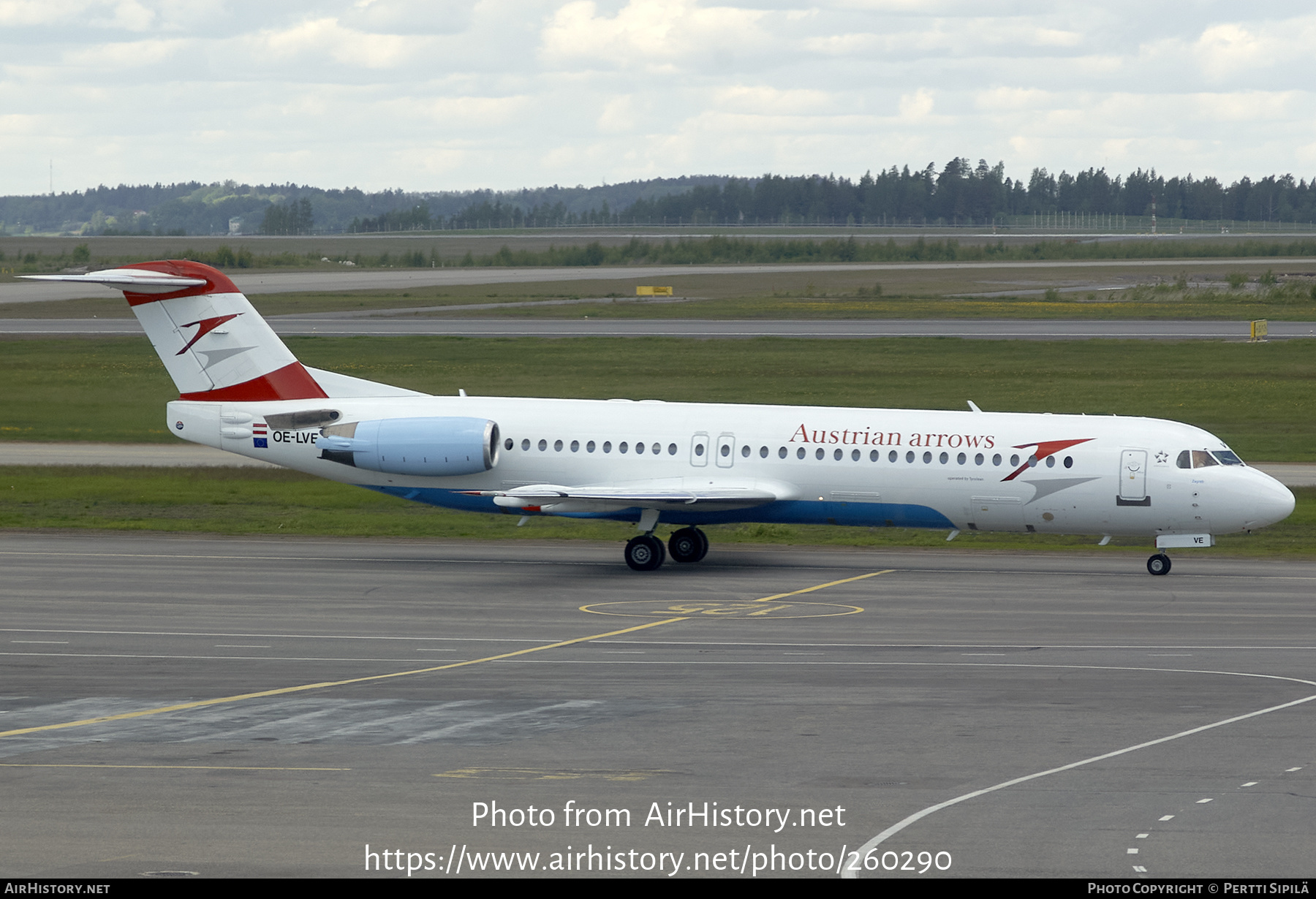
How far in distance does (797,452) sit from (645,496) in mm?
3502

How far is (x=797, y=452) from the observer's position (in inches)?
1288

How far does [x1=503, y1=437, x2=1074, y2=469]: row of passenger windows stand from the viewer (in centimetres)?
3200

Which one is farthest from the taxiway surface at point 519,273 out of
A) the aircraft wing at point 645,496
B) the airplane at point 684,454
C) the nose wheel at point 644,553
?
the aircraft wing at point 645,496

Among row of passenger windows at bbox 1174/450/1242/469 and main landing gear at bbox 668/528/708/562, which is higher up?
row of passenger windows at bbox 1174/450/1242/469

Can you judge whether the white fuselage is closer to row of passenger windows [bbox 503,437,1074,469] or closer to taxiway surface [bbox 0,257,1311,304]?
row of passenger windows [bbox 503,437,1074,469]

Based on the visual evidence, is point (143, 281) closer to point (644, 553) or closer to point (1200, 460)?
point (644, 553)

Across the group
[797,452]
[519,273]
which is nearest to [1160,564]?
[797,452]

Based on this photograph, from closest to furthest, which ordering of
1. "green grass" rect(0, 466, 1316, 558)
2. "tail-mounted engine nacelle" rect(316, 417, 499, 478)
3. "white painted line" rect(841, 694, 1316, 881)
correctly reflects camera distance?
"white painted line" rect(841, 694, 1316, 881), "tail-mounted engine nacelle" rect(316, 417, 499, 478), "green grass" rect(0, 466, 1316, 558)

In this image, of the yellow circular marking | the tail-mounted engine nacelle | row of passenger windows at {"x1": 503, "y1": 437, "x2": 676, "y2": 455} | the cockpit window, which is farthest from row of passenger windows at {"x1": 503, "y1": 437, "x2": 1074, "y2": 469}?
the yellow circular marking

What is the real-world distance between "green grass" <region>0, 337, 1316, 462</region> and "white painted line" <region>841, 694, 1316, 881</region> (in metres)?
30.0

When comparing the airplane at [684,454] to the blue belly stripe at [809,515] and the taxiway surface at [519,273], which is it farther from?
the taxiway surface at [519,273]

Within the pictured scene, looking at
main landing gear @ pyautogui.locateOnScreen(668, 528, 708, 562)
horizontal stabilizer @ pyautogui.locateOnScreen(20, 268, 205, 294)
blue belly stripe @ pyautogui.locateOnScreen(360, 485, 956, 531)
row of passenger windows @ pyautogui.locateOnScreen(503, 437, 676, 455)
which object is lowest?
main landing gear @ pyautogui.locateOnScreen(668, 528, 708, 562)

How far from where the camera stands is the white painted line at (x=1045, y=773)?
1445cm

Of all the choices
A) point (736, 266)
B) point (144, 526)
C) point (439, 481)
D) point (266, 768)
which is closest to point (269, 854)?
point (266, 768)
